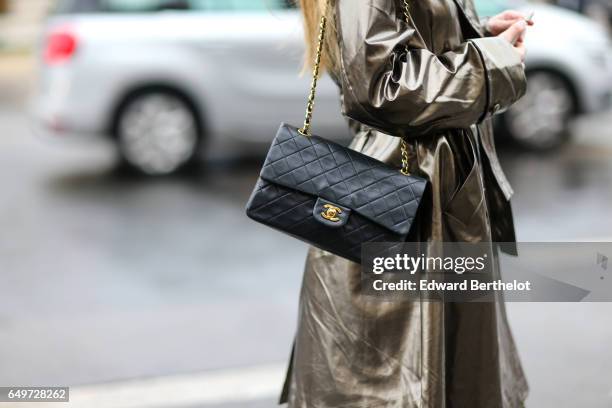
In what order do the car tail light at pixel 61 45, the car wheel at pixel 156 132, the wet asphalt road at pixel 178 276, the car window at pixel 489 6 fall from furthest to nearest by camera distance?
the car window at pixel 489 6 → the car wheel at pixel 156 132 → the car tail light at pixel 61 45 → the wet asphalt road at pixel 178 276

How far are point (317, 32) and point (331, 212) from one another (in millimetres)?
451

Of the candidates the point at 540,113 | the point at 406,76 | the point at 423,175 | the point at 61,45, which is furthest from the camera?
the point at 540,113

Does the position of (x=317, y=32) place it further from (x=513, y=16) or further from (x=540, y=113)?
(x=540, y=113)

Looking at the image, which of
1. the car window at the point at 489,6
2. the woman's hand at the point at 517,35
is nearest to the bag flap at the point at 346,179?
the woman's hand at the point at 517,35

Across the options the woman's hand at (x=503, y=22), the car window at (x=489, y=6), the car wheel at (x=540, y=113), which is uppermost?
the car window at (x=489, y=6)

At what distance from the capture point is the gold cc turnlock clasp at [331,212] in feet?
7.20

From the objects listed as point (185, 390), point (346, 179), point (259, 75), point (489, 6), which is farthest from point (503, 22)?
point (489, 6)

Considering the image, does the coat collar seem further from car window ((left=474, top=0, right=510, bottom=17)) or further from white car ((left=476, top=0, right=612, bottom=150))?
white car ((left=476, top=0, right=612, bottom=150))

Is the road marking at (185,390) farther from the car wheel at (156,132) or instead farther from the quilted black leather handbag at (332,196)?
the car wheel at (156,132)

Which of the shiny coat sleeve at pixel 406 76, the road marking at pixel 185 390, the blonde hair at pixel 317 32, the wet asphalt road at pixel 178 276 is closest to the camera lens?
the shiny coat sleeve at pixel 406 76

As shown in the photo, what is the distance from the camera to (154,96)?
8.02 meters

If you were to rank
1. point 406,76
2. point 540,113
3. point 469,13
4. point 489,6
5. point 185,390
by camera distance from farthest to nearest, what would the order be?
point 540,113 → point 489,6 → point 185,390 → point 469,13 → point 406,76

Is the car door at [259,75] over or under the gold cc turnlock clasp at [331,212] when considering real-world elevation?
over

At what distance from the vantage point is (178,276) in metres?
5.45
